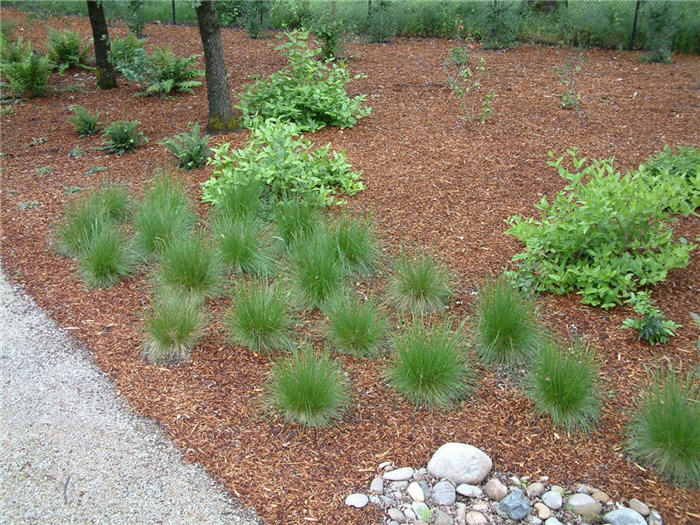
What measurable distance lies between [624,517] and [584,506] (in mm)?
157

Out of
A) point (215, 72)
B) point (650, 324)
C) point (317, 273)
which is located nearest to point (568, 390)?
point (650, 324)

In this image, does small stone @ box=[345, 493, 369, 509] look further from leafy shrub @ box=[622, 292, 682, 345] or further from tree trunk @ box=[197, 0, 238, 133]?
tree trunk @ box=[197, 0, 238, 133]

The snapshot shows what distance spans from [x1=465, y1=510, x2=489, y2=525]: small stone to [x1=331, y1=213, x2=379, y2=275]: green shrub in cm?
195

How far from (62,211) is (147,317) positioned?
2.29 metres

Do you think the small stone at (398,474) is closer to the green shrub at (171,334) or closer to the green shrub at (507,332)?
the green shrub at (507,332)

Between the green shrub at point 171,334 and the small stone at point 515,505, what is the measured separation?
196 centimetres

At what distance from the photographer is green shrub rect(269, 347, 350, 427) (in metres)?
3.33

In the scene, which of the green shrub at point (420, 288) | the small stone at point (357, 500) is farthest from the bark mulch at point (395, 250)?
the green shrub at point (420, 288)

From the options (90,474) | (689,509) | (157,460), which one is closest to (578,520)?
(689,509)

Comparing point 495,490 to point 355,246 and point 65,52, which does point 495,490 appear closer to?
point 355,246

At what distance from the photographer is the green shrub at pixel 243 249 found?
463cm

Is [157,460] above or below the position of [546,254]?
below

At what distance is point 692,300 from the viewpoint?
411cm

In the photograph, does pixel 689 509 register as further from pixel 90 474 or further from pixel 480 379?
pixel 90 474
